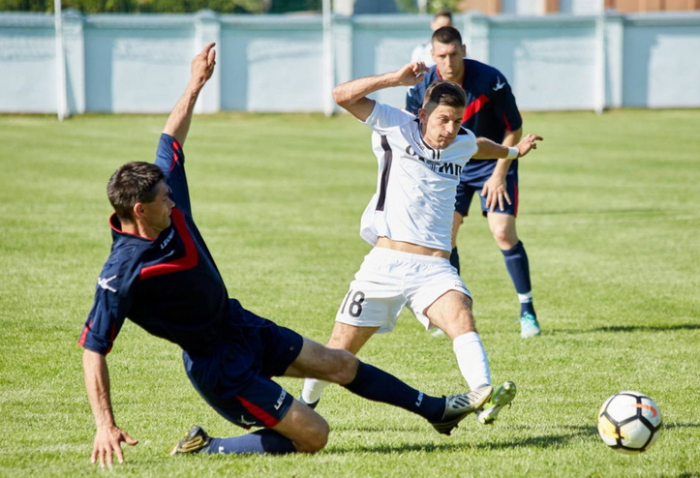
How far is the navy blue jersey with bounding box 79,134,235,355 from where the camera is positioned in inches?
179

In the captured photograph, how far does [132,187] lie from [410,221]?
1940mm

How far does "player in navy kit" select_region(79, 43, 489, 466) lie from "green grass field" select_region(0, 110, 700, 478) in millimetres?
208

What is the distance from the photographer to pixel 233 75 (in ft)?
121

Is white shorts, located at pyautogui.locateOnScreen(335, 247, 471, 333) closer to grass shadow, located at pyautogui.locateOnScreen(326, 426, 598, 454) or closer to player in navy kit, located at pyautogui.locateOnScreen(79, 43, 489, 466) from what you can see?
player in navy kit, located at pyautogui.locateOnScreen(79, 43, 489, 466)

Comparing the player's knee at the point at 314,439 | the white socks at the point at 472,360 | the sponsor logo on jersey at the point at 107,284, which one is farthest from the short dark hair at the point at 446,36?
the sponsor logo on jersey at the point at 107,284

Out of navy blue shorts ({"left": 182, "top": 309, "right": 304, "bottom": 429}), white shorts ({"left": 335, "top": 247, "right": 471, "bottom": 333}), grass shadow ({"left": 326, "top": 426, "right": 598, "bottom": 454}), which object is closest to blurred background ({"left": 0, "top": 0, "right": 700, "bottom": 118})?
white shorts ({"left": 335, "top": 247, "right": 471, "bottom": 333})

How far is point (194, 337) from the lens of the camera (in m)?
4.91

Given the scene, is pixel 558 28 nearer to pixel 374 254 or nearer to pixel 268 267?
pixel 268 267

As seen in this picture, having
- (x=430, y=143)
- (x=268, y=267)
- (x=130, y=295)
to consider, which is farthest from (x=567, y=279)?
(x=130, y=295)

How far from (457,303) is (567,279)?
5.28 metres

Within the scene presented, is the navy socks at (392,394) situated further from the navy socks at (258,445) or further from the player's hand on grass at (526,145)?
the player's hand on grass at (526,145)

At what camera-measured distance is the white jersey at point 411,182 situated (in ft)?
19.3

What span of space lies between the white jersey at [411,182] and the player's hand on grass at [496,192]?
2167mm

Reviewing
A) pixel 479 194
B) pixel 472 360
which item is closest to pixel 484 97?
pixel 479 194
